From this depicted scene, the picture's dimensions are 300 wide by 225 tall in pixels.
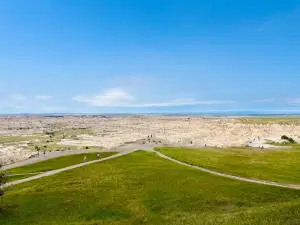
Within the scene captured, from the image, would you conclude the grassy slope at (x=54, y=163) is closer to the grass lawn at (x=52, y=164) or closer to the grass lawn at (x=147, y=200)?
the grass lawn at (x=52, y=164)

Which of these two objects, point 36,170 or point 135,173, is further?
point 36,170

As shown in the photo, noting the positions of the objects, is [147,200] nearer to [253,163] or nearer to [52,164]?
[253,163]

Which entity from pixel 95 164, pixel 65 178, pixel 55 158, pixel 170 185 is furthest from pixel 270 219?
pixel 55 158

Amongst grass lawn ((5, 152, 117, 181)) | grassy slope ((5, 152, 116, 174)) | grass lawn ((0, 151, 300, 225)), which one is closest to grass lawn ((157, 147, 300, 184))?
grass lawn ((0, 151, 300, 225))

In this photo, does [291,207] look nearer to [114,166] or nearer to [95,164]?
[114,166]

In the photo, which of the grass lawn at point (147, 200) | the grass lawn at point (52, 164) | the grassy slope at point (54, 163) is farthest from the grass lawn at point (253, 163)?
the grass lawn at point (52, 164)
